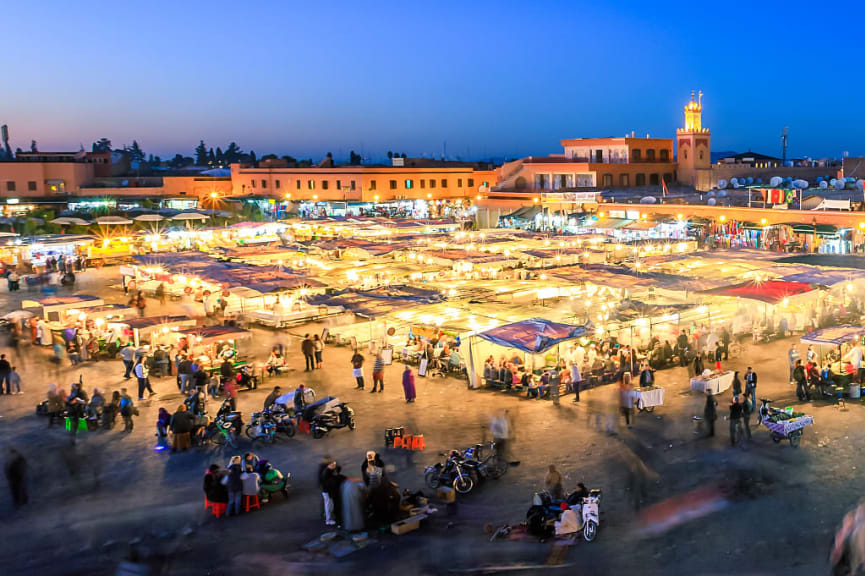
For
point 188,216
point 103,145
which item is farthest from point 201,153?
point 188,216

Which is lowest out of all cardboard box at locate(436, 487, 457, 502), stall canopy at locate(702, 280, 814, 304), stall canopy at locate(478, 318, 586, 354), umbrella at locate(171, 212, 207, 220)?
cardboard box at locate(436, 487, 457, 502)

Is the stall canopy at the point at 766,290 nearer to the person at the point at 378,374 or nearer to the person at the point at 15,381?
the person at the point at 378,374

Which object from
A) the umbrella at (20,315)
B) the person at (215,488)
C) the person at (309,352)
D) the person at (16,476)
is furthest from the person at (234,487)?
the umbrella at (20,315)

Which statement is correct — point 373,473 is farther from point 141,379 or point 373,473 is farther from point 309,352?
point 309,352

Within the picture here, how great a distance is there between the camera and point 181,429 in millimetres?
11289

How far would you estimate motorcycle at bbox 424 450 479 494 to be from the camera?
30.7 ft

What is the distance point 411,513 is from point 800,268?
15.0m

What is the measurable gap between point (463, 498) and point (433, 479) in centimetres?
48

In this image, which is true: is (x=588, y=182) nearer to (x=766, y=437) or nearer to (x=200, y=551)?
(x=766, y=437)

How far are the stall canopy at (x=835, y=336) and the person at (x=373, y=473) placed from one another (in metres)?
8.35

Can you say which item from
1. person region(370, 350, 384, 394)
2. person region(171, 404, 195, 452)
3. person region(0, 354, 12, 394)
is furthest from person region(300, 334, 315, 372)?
person region(0, 354, 12, 394)

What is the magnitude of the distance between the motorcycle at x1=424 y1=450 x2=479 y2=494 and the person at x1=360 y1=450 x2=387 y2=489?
0.81 meters

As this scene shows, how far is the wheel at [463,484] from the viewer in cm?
934

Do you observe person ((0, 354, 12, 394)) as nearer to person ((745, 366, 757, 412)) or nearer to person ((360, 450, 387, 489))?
person ((360, 450, 387, 489))
